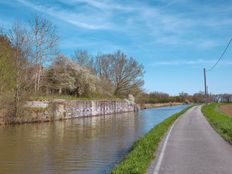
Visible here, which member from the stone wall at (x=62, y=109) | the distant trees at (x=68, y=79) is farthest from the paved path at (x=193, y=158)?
the distant trees at (x=68, y=79)

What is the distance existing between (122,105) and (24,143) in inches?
1968

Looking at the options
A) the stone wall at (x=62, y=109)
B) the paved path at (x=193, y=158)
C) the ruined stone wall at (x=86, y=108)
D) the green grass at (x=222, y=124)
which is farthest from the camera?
the ruined stone wall at (x=86, y=108)

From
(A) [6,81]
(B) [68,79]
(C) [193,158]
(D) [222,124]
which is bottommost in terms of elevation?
(C) [193,158]

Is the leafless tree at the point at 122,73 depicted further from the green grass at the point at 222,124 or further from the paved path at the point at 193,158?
the paved path at the point at 193,158

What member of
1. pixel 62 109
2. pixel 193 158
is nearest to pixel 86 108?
pixel 62 109

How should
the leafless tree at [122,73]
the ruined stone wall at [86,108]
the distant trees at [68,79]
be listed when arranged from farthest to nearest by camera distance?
1. the leafless tree at [122,73]
2. the distant trees at [68,79]
3. the ruined stone wall at [86,108]

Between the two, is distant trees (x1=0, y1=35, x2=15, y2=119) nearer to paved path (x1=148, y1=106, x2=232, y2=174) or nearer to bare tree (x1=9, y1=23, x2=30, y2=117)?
bare tree (x1=9, y1=23, x2=30, y2=117)

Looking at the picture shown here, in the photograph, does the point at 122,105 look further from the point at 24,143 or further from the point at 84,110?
the point at 24,143

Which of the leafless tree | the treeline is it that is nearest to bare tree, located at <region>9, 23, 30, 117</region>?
the treeline

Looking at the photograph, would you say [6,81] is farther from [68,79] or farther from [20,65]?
[68,79]

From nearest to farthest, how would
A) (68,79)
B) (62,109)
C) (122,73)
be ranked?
(62,109)
(68,79)
(122,73)

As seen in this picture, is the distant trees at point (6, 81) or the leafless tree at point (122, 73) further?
the leafless tree at point (122, 73)

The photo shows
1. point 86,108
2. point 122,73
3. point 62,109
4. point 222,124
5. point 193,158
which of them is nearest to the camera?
point 193,158

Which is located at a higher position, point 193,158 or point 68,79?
point 68,79
